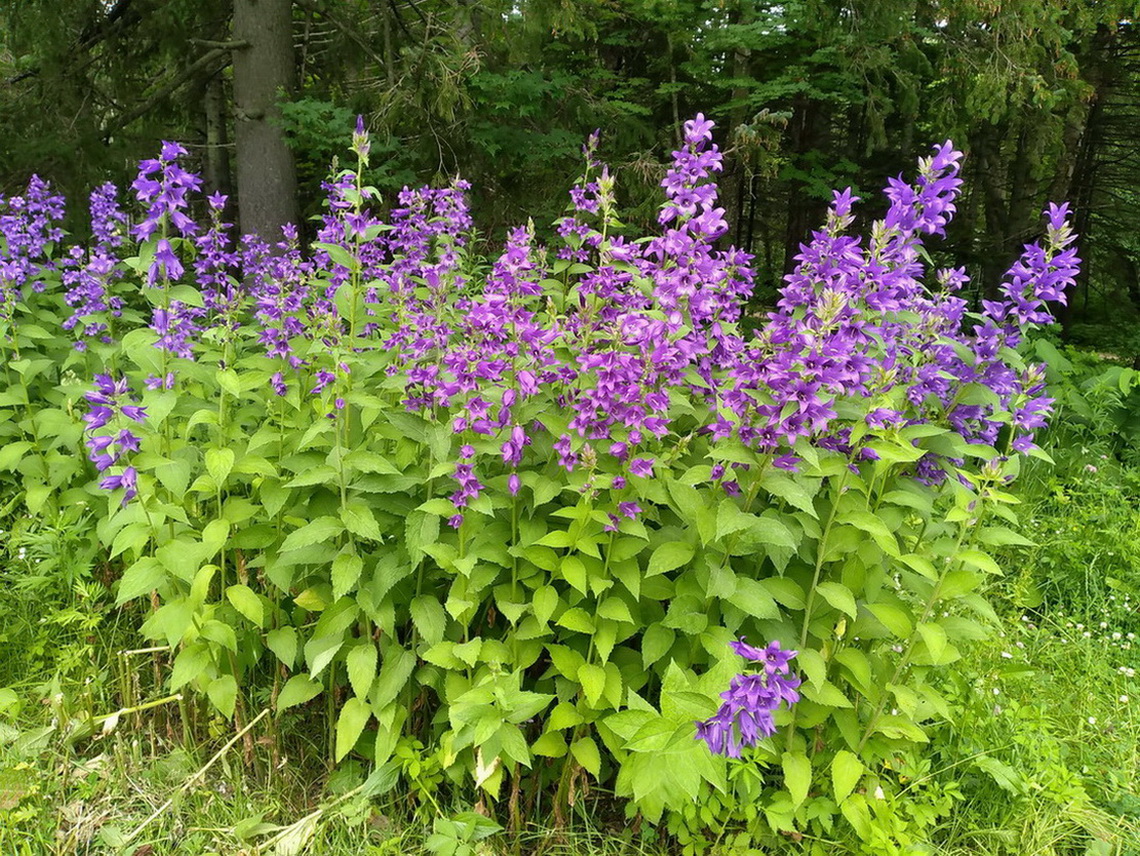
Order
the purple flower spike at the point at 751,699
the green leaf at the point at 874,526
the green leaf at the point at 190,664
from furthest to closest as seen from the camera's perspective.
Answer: the green leaf at the point at 190,664 < the green leaf at the point at 874,526 < the purple flower spike at the point at 751,699

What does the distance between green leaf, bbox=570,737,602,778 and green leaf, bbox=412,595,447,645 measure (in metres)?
0.53

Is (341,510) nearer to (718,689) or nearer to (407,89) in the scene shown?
(718,689)

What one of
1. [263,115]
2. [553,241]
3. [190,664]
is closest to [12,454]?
[190,664]

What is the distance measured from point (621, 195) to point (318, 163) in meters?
4.47

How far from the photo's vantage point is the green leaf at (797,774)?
224 cm

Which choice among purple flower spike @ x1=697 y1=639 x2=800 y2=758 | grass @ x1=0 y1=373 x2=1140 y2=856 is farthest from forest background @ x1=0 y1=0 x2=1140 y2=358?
purple flower spike @ x1=697 y1=639 x2=800 y2=758

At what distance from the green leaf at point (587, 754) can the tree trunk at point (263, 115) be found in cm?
619

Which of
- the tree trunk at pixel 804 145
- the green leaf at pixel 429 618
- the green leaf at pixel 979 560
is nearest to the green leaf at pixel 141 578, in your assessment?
the green leaf at pixel 429 618

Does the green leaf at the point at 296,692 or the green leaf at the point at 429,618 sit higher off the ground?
the green leaf at the point at 429,618

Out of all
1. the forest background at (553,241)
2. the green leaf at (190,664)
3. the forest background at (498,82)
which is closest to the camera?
the green leaf at (190,664)

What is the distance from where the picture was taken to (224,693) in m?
2.43

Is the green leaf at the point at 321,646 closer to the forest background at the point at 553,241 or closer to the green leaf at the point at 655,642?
the forest background at the point at 553,241

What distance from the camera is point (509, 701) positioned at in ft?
6.89

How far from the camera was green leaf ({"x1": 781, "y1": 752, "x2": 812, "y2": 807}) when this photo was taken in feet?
7.36
